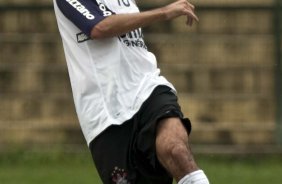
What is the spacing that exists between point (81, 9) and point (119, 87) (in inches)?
19.2

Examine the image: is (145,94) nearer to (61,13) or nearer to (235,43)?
(61,13)

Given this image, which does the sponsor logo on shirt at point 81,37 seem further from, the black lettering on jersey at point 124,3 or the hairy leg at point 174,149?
the hairy leg at point 174,149

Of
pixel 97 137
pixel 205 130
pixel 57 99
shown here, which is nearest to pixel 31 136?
pixel 57 99

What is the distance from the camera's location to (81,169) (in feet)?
43.3

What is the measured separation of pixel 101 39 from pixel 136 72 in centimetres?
27

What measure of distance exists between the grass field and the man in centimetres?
473

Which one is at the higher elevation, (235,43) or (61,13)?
(61,13)

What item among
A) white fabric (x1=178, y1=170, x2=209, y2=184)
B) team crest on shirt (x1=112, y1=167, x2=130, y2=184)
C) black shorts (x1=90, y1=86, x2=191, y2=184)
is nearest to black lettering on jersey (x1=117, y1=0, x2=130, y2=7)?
black shorts (x1=90, y1=86, x2=191, y2=184)

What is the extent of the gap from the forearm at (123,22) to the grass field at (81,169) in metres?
4.98

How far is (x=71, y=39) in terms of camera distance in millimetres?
7070

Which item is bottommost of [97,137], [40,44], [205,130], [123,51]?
[205,130]

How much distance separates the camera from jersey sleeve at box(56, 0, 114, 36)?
6.89 meters

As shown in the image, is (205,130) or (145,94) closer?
(145,94)

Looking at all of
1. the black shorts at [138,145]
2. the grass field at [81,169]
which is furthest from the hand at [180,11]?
the grass field at [81,169]
